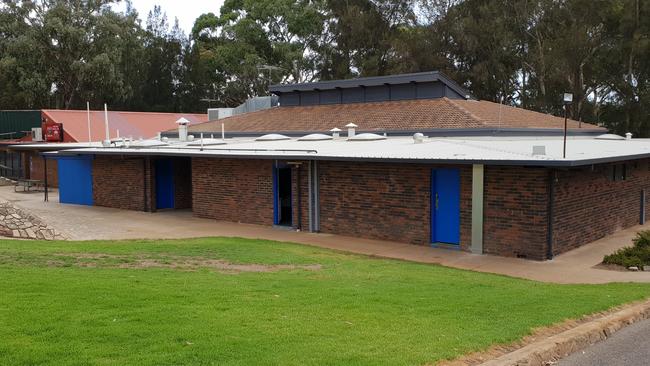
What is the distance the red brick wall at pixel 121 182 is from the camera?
2317 cm

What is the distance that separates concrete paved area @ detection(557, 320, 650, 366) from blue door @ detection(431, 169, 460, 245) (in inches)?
284

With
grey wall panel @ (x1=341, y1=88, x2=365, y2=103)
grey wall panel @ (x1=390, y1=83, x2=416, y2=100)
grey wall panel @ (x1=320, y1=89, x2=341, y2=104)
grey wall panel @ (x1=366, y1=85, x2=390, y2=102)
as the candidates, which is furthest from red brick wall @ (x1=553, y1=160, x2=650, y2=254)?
grey wall panel @ (x1=320, y1=89, x2=341, y2=104)

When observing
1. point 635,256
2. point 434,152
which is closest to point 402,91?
point 434,152

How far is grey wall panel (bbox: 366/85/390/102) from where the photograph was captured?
29.1 metres

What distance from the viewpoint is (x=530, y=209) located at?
1397cm

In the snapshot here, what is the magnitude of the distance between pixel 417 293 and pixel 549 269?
5.15 m

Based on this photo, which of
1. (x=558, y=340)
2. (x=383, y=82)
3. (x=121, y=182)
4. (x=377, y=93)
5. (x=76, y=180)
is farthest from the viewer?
(x=377, y=93)

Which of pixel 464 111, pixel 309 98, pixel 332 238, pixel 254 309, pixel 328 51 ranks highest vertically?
pixel 328 51

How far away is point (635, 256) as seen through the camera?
13.2 m

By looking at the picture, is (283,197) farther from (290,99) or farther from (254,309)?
(290,99)

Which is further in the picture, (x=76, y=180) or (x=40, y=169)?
(x=40, y=169)

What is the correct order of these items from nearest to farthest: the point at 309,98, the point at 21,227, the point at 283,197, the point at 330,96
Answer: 1. the point at 21,227
2. the point at 283,197
3. the point at 330,96
4. the point at 309,98

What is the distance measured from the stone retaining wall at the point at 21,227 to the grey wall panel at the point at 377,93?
16.4m

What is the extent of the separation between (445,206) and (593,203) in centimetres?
393
